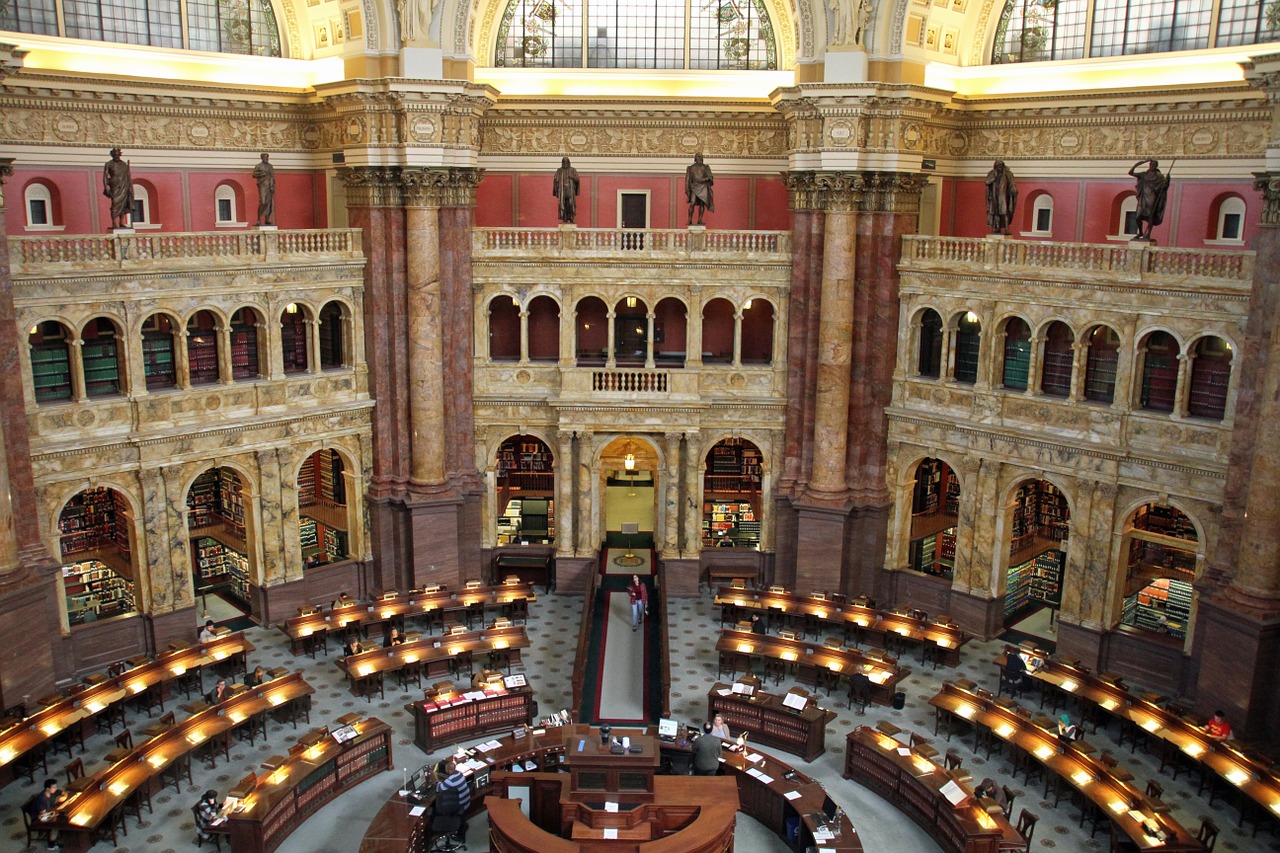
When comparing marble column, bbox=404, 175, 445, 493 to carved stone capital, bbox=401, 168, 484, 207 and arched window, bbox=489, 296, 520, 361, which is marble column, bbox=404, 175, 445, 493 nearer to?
carved stone capital, bbox=401, 168, 484, 207

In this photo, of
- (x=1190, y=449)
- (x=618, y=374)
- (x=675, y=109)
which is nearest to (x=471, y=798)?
(x=618, y=374)

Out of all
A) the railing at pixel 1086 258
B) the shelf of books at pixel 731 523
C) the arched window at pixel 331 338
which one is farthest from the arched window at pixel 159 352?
the railing at pixel 1086 258

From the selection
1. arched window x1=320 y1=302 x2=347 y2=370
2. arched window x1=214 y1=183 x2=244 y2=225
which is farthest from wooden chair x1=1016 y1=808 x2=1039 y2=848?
arched window x1=214 y1=183 x2=244 y2=225

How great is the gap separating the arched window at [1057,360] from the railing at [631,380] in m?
10.5

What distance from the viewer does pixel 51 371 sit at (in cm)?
2689

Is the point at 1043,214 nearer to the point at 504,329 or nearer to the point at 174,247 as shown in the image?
the point at 504,329

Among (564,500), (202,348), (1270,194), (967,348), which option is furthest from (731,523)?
(1270,194)

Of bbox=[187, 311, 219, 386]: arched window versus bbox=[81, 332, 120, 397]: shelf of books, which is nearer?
bbox=[81, 332, 120, 397]: shelf of books

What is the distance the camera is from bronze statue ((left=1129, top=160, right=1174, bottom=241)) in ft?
84.4

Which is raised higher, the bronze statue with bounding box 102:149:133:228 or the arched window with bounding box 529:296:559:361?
the bronze statue with bounding box 102:149:133:228

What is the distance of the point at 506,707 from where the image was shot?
25219 mm

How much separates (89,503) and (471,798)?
15.5 m

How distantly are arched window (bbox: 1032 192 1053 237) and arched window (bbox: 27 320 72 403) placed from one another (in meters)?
25.8

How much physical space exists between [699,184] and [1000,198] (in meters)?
8.11
